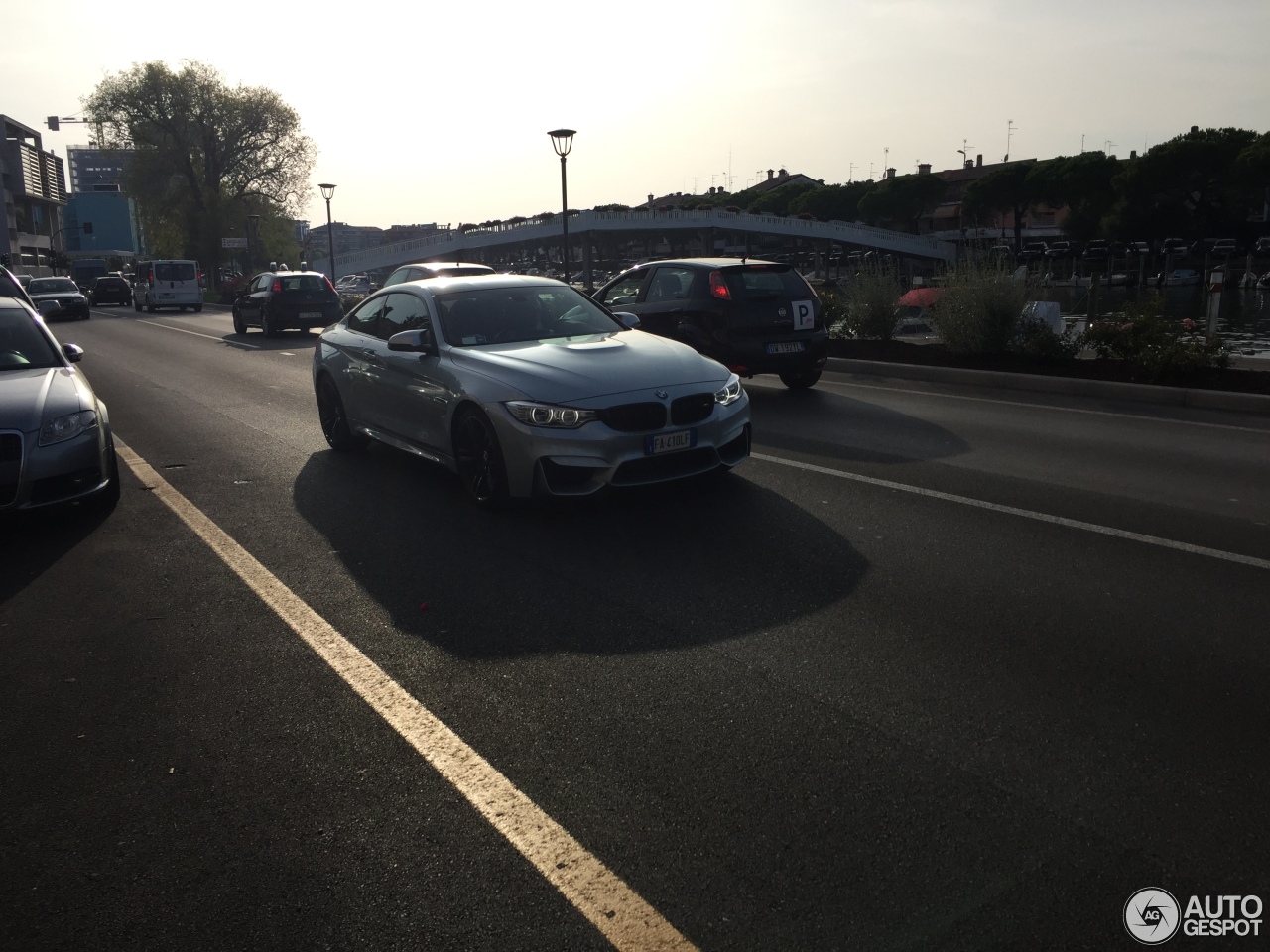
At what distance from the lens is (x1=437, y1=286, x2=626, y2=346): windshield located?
789 cm

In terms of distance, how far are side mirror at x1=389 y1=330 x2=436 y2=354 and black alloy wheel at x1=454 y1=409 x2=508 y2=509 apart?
73cm

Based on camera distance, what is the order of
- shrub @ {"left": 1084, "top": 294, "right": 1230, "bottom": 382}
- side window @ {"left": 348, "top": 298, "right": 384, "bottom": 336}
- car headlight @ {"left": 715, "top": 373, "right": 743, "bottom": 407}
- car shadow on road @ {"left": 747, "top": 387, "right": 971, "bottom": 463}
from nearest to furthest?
car headlight @ {"left": 715, "top": 373, "right": 743, "bottom": 407} < side window @ {"left": 348, "top": 298, "right": 384, "bottom": 336} < car shadow on road @ {"left": 747, "top": 387, "right": 971, "bottom": 463} < shrub @ {"left": 1084, "top": 294, "right": 1230, "bottom": 382}

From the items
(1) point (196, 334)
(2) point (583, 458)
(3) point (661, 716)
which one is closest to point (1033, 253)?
(1) point (196, 334)

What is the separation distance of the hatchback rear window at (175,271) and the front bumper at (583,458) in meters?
44.1

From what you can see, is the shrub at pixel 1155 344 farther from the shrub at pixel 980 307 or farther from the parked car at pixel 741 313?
the parked car at pixel 741 313

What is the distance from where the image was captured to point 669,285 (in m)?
13.4

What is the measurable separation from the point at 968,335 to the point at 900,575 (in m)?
10.0

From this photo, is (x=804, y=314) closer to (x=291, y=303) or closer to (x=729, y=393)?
(x=729, y=393)

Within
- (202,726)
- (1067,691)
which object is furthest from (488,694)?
(1067,691)

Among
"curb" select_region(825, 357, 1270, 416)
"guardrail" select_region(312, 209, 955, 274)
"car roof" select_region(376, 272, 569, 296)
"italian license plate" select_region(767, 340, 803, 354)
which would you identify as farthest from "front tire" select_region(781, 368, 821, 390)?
"guardrail" select_region(312, 209, 955, 274)

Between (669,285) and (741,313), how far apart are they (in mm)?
1245

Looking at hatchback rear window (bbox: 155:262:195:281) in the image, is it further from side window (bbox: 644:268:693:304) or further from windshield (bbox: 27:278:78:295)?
side window (bbox: 644:268:693:304)

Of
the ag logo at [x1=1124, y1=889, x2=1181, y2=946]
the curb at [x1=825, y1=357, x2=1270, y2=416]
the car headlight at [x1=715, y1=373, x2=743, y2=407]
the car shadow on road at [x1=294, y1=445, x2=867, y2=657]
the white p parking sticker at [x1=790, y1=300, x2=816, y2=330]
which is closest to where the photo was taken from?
the ag logo at [x1=1124, y1=889, x2=1181, y2=946]

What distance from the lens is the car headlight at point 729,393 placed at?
7.19 m
